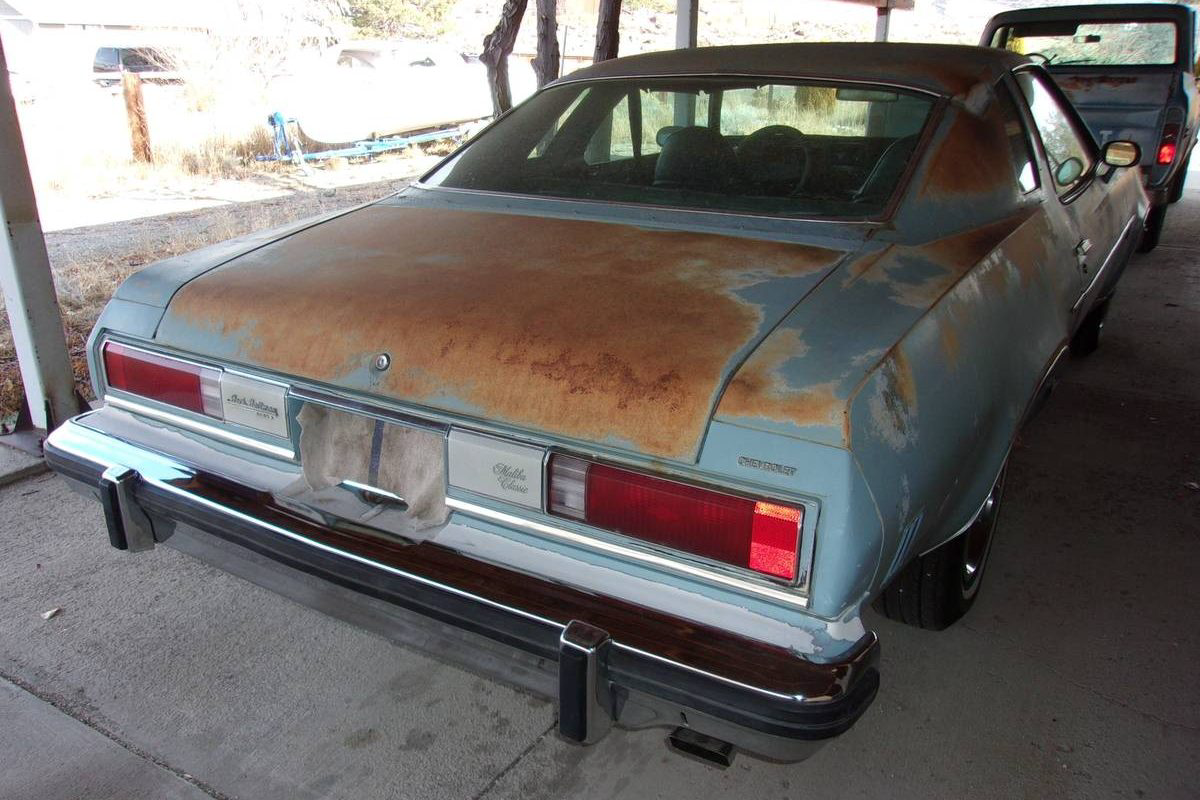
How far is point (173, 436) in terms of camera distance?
2271 mm

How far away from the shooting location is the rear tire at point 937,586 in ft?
7.54

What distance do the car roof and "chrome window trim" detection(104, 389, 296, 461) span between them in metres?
1.73

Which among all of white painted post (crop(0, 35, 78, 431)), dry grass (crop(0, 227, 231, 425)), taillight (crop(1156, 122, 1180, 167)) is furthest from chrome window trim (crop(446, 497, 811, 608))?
taillight (crop(1156, 122, 1180, 167))

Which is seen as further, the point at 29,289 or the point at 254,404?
the point at 29,289

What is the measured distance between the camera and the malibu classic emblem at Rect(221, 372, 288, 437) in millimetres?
2023

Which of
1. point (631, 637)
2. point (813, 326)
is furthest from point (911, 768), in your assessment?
point (813, 326)

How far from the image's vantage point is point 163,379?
221cm

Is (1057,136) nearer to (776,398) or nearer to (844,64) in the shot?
(844,64)

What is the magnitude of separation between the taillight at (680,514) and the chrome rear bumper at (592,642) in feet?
0.47

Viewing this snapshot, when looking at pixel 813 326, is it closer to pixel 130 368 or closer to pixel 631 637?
pixel 631 637

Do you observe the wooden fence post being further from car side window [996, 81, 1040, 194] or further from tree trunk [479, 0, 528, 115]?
car side window [996, 81, 1040, 194]

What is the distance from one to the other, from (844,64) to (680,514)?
174 centimetres

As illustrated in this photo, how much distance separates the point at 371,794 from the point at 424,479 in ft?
2.54

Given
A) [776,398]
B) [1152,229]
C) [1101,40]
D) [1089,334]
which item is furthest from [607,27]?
[776,398]
